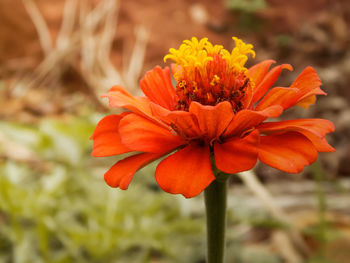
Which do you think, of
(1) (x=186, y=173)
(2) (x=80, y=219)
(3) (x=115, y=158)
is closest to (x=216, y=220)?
(1) (x=186, y=173)

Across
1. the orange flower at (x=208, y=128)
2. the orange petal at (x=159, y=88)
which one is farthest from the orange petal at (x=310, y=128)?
the orange petal at (x=159, y=88)

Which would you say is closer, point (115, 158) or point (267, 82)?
point (267, 82)

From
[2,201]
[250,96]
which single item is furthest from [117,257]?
[250,96]

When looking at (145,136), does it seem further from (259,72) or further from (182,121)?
(259,72)

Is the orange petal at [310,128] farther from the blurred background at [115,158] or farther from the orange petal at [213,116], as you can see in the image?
the blurred background at [115,158]

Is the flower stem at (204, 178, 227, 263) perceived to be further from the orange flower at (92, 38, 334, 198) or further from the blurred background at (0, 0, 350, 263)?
the blurred background at (0, 0, 350, 263)

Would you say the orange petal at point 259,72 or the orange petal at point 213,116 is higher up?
the orange petal at point 259,72

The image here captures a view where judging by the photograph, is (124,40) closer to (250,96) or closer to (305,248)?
(305,248)
